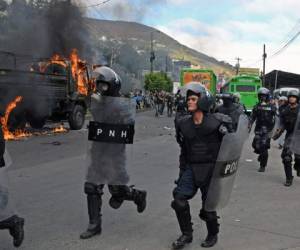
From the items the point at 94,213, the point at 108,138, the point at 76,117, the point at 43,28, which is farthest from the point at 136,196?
the point at 43,28

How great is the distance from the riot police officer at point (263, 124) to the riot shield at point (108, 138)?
5227mm

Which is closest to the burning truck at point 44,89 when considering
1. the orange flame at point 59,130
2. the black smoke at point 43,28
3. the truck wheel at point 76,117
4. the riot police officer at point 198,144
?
the truck wheel at point 76,117

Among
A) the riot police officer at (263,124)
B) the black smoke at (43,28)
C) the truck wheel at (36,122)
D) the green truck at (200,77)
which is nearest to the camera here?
the riot police officer at (263,124)

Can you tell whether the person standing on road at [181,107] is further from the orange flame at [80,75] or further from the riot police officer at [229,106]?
the orange flame at [80,75]

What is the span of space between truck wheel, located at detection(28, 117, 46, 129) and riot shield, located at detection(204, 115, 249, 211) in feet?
44.5

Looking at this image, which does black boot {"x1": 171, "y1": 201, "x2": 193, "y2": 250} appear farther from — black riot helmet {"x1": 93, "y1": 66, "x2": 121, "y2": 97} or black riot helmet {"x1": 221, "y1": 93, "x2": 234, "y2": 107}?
black riot helmet {"x1": 221, "y1": 93, "x2": 234, "y2": 107}

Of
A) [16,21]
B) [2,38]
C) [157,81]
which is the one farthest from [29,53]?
[157,81]

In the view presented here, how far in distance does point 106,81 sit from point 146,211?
5.94ft

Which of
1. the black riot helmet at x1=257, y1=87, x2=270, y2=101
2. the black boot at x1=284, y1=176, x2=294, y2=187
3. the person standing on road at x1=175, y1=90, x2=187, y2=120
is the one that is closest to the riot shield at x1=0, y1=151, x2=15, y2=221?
the person standing on road at x1=175, y1=90, x2=187, y2=120

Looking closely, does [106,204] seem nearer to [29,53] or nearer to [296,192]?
[296,192]

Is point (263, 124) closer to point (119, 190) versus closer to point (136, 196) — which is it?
point (136, 196)

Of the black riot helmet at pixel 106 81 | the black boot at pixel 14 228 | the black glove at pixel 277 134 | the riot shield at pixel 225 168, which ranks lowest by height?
the black boot at pixel 14 228

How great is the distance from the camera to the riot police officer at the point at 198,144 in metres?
4.79

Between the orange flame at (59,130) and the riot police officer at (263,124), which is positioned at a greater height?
the riot police officer at (263,124)
